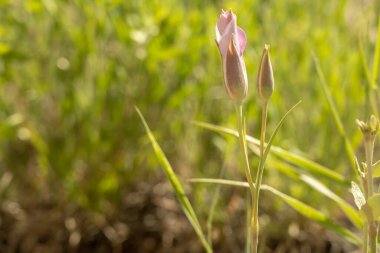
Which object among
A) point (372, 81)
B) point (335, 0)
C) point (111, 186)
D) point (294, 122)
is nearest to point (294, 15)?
point (335, 0)

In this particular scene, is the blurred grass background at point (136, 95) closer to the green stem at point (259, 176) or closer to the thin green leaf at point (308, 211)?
the thin green leaf at point (308, 211)

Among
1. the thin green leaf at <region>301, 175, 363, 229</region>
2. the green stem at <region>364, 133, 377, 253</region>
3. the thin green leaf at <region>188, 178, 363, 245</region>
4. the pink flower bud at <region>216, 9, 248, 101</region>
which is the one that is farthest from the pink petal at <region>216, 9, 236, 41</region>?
the thin green leaf at <region>301, 175, 363, 229</region>

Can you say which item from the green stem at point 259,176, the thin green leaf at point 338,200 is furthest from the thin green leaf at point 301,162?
the green stem at point 259,176

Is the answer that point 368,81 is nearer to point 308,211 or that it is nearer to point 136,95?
point 308,211

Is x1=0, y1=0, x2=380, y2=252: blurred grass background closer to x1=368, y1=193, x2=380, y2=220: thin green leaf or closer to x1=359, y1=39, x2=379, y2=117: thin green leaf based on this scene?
x1=359, y1=39, x2=379, y2=117: thin green leaf

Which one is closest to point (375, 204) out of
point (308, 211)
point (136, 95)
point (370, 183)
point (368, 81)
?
point (370, 183)

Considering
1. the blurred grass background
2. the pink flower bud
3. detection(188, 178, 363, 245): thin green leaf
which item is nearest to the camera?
the pink flower bud

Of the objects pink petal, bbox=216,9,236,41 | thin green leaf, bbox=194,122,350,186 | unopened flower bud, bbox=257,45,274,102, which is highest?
pink petal, bbox=216,9,236,41
